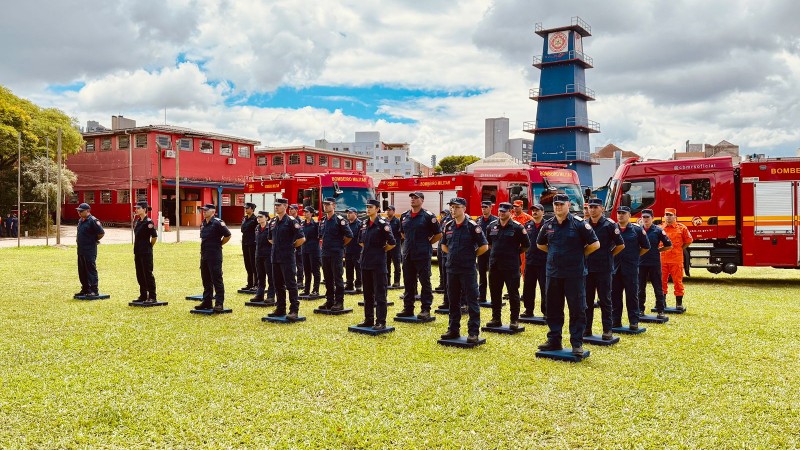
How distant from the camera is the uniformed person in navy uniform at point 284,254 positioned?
10273mm

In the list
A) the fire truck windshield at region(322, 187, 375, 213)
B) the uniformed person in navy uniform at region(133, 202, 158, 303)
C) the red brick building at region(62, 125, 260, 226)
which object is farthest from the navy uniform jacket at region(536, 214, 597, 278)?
the red brick building at region(62, 125, 260, 226)

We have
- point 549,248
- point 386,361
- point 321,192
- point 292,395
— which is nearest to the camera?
point 292,395

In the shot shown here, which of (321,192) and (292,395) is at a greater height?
(321,192)

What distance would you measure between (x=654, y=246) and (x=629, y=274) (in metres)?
1.43

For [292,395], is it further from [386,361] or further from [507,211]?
[507,211]

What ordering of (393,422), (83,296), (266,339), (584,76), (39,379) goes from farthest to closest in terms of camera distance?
(584,76) < (83,296) < (266,339) < (39,379) < (393,422)

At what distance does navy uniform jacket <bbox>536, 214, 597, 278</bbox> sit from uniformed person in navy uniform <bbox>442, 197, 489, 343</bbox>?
1.13 meters

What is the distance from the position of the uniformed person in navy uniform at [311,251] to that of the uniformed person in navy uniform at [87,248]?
14.0 feet

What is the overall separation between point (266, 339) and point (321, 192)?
1319cm

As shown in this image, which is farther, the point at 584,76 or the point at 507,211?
the point at 584,76

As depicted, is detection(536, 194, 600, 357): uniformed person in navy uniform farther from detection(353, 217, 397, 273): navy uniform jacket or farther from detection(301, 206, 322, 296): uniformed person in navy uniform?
detection(301, 206, 322, 296): uniformed person in navy uniform

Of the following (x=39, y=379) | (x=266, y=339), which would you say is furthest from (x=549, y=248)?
A: (x=39, y=379)

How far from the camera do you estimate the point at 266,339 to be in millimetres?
8688

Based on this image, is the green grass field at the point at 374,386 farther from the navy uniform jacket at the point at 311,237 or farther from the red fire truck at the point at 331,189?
the red fire truck at the point at 331,189
